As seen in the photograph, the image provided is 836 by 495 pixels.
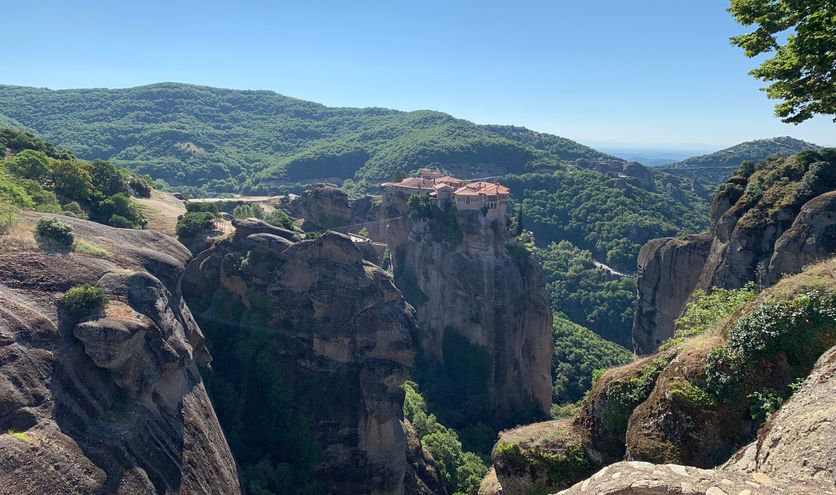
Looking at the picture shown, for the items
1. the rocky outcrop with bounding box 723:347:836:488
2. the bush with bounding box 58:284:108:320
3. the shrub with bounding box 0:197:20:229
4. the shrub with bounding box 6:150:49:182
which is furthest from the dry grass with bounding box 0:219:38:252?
the rocky outcrop with bounding box 723:347:836:488

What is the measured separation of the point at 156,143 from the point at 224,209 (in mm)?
110093

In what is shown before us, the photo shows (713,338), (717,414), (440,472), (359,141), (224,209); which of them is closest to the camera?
(717,414)

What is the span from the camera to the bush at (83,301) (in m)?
23.1

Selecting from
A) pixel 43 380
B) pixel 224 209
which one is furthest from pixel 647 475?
pixel 224 209

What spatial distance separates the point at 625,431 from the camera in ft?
53.6

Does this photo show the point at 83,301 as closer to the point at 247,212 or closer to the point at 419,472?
the point at 419,472

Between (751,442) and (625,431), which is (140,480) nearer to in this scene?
(625,431)

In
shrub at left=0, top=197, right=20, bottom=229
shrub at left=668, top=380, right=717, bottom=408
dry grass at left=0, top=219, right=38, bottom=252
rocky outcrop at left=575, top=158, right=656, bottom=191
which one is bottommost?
shrub at left=668, top=380, right=717, bottom=408

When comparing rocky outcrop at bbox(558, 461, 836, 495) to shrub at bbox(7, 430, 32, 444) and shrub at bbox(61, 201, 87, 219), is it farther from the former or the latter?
shrub at bbox(61, 201, 87, 219)

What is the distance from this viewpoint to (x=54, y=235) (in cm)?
2639

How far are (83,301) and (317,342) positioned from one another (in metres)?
17.6

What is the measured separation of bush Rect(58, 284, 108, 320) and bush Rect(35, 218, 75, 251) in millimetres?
3424

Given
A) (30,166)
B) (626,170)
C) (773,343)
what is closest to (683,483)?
(773,343)

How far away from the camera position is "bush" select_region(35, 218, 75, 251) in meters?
26.0
